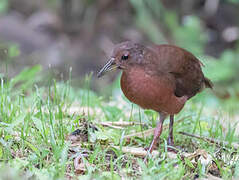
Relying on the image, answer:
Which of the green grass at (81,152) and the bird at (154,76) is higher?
the bird at (154,76)

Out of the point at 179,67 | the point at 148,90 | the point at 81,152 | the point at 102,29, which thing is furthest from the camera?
the point at 102,29

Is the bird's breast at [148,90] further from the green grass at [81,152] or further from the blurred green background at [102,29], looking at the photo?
the blurred green background at [102,29]

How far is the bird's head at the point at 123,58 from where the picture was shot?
13.3 ft

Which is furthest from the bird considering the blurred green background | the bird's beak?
the blurred green background

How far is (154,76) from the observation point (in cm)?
403

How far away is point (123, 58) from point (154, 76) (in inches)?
13.2

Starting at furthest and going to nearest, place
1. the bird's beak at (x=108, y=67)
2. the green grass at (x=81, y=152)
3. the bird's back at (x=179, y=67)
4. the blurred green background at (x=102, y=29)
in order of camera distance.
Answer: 1. the blurred green background at (x=102, y=29)
2. the bird's back at (x=179, y=67)
3. the bird's beak at (x=108, y=67)
4. the green grass at (x=81, y=152)

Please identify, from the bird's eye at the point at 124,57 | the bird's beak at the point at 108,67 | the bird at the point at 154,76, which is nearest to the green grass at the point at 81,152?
the bird at the point at 154,76

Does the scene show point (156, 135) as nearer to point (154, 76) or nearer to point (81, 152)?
point (154, 76)

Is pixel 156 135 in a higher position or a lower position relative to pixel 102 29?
lower

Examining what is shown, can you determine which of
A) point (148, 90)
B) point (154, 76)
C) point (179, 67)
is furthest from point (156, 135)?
point (179, 67)

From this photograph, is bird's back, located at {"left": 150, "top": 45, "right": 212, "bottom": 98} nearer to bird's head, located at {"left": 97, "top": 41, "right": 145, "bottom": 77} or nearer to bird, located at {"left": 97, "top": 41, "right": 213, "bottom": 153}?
bird, located at {"left": 97, "top": 41, "right": 213, "bottom": 153}

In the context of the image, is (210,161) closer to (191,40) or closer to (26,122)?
(26,122)

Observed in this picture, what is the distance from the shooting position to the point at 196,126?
4414 mm
